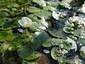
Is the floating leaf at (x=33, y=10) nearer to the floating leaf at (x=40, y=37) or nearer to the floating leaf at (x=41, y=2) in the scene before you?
the floating leaf at (x=41, y=2)

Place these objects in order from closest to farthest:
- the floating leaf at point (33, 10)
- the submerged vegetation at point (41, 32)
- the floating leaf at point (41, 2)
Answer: the submerged vegetation at point (41, 32) → the floating leaf at point (33, 10) → the floating leaf at point (41, 2)

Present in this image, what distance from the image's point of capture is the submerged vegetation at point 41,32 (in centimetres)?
194

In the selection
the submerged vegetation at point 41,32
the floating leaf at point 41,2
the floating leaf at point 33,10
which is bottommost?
the submerged vegetation at point 41,32

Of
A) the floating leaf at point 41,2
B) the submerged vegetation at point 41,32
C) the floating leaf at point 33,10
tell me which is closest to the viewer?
the submerged vegetation at point 41,32

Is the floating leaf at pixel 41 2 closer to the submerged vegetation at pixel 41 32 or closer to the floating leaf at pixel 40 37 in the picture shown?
the submerged vegetation at pixel 41 32

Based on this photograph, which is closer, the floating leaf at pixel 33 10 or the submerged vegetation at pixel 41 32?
the submerged vegetation at pixel 41 32

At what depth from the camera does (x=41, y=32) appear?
2.08 meters

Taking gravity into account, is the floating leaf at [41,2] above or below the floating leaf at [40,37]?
above

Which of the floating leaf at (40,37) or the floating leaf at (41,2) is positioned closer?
the floating leaf at (40,37)

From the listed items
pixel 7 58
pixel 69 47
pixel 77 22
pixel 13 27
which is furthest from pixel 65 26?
pixel 7 58

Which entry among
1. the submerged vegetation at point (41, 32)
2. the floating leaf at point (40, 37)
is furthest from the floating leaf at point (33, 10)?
the floating leaf at point (40, 37)

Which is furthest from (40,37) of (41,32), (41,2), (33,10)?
(41,2)

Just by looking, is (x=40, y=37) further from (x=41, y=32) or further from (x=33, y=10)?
(x=33, y=10)

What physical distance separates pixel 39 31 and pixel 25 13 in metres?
0.28
